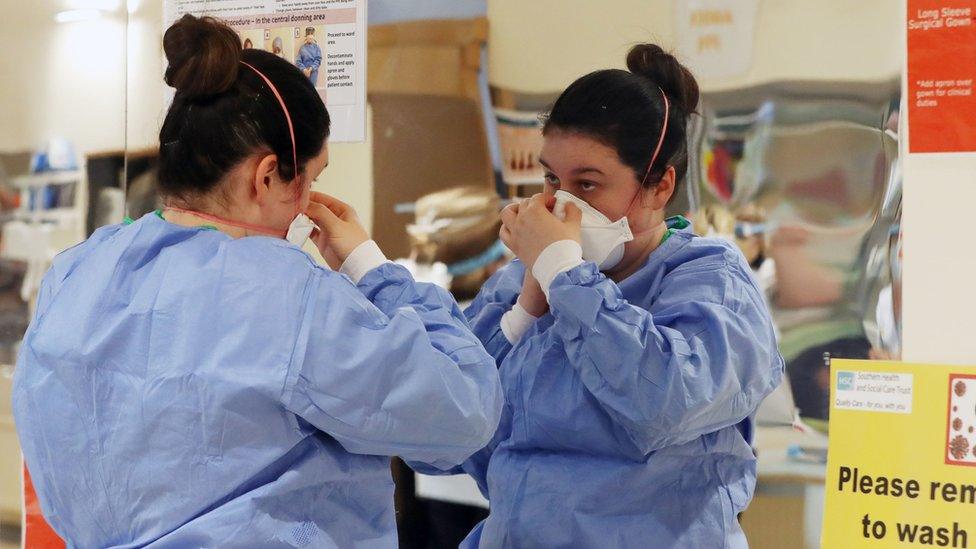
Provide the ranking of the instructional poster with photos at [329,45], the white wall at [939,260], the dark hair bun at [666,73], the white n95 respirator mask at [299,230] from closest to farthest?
the white n95 respirator mask at [299,230] → the dark hair bun at [666,73] → the white wall at [939,260] → the instructional poster with photos at [329,45]

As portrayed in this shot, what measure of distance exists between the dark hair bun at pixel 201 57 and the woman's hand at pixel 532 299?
556 millimetres

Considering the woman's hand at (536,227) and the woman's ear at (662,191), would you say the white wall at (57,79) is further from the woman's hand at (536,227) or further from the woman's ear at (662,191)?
the woman's ear at (662,191)

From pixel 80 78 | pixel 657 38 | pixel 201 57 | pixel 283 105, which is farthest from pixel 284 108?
pixel 80 78

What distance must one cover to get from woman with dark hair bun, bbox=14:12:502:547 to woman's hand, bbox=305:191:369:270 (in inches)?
4.8

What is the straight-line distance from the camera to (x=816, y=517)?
5.85 feet

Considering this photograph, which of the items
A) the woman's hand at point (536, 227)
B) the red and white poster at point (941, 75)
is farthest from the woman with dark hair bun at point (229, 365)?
the red and white poster at point (941, 75)

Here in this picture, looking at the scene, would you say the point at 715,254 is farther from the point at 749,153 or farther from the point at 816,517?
the point at 816,517

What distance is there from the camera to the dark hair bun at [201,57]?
3.91ft

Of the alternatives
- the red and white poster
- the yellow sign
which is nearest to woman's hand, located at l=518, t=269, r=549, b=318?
the yellow sign

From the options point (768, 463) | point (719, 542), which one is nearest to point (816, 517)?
point (768, 463)

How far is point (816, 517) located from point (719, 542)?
40 centimetres

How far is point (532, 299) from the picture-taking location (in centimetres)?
158

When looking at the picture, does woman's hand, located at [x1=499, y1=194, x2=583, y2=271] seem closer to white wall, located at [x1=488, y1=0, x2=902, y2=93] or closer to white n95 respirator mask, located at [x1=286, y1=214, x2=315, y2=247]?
white n95 respirator mask, located at [x1=286, y1=214, x2=315, y2=247]

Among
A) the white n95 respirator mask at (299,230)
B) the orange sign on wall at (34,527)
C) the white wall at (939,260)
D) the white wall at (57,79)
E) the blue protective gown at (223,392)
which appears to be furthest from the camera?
the white wall at (57,79)
